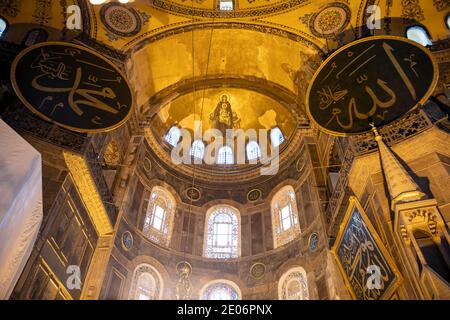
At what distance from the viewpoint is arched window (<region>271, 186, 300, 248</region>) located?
11500 millimetres

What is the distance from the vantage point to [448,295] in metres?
4.81

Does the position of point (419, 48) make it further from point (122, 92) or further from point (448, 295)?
point (122, 92)

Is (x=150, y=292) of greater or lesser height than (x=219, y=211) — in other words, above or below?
below

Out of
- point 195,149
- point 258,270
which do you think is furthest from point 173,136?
point 258,270

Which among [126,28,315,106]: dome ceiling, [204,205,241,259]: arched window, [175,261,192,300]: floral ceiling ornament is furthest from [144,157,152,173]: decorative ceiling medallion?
[175,261,192,300]: floral ceiling ornament

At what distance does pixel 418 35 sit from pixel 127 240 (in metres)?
9.65

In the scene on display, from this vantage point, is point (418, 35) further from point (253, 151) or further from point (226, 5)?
point (253, 151)

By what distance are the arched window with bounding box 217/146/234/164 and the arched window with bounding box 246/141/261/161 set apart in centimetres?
67

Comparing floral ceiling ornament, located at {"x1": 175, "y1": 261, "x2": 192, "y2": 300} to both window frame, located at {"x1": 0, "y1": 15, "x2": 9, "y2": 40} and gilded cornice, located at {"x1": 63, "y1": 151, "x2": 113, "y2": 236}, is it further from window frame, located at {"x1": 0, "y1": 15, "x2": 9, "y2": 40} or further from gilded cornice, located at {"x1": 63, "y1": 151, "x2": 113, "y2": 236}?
window frame, located at {"x1": 0, "y1": 15, "x2": 9, "y2": 40}

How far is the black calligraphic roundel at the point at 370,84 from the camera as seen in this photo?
311 inches

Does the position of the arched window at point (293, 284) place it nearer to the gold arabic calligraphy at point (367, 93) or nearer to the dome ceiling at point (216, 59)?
the gold arabic calligraphy at point (367, 93)

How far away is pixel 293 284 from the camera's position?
10.4 m
